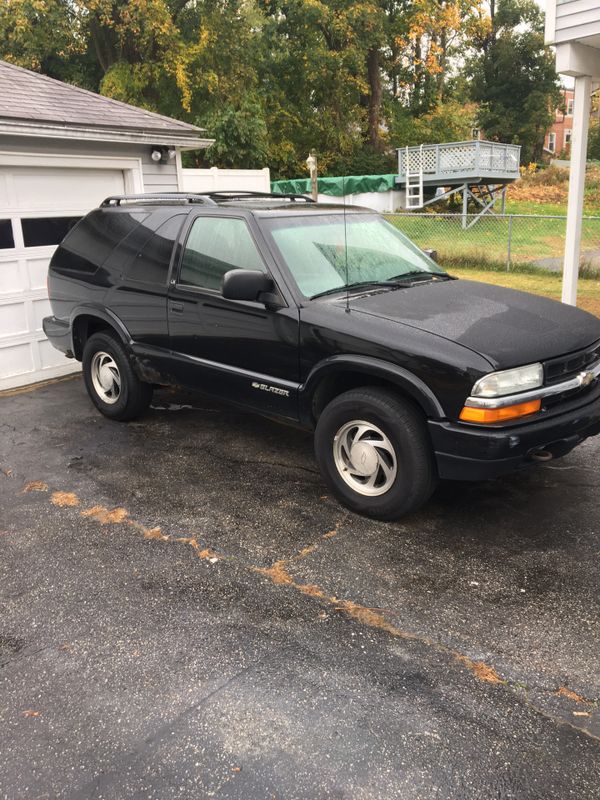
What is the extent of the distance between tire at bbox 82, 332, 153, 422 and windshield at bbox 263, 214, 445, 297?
73.9 inches

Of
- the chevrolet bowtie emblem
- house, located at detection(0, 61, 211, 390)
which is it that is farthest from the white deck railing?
the chevrolet bowtie emblem

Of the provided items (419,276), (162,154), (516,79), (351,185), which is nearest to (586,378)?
(419,276)

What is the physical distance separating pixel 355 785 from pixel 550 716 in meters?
0.82

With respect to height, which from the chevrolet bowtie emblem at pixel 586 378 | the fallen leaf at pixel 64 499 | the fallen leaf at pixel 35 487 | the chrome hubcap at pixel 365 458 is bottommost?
the fallen leaf at pixel 64 499

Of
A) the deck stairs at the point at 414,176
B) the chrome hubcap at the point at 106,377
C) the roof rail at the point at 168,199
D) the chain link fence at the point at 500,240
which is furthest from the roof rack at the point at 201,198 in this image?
the deck stairs at the point at 414,176

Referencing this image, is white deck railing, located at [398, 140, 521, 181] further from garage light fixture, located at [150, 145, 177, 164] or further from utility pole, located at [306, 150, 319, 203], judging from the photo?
garage light fixture, located at [150, 145, 177, 164]

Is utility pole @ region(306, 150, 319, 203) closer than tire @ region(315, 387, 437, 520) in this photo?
No

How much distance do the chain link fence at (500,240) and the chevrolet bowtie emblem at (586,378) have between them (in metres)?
8.65

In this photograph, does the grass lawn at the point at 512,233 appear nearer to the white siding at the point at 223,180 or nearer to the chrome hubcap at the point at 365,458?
the white siding at the point at 223,180

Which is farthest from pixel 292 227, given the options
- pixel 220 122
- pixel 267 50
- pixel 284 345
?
pixel 267 50

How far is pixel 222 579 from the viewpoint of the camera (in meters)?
3.56

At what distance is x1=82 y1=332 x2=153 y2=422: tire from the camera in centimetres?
576

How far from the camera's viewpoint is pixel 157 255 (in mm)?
5316

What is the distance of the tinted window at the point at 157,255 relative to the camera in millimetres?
5234
